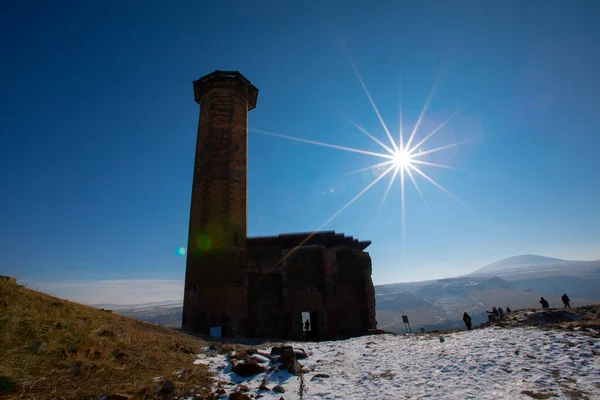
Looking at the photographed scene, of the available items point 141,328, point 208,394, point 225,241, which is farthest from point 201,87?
point 208,394

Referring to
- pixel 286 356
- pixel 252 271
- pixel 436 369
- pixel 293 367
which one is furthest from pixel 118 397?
pixel 252 271

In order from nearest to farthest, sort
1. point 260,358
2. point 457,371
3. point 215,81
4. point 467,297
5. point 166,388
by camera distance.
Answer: point 166,388
point 457,371
point 260,358
point 215,81
point 467,297

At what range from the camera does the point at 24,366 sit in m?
4.96

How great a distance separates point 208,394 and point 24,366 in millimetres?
3224

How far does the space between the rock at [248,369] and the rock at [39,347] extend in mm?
3746

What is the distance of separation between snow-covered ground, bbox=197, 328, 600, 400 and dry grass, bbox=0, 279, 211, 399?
1.17m

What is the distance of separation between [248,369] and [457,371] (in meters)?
4.59

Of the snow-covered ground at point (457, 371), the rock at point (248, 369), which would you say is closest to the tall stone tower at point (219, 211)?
the snow-covered ground at point (457, 371)

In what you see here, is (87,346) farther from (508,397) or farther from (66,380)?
(508,397)

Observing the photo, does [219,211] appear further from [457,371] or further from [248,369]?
[457,371]

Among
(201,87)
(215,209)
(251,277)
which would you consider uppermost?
(201,87)

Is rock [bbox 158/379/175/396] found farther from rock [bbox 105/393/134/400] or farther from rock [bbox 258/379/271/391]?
rock [bbox 258/379/271/391]

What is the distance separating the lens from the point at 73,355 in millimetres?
5613

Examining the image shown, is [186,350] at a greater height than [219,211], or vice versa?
[219,211]
